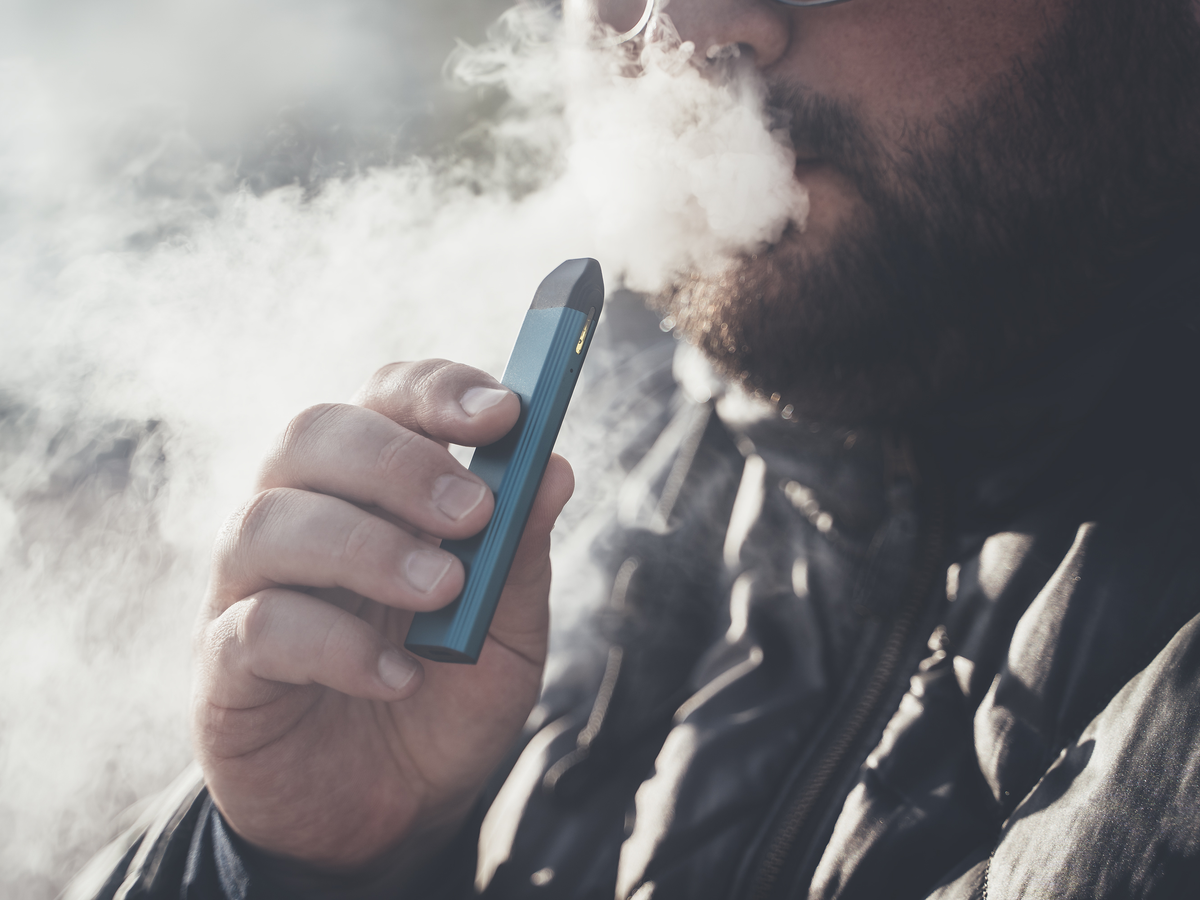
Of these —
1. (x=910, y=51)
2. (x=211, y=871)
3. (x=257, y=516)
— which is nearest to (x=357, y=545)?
(x=257, y=516)

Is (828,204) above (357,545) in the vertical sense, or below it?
above

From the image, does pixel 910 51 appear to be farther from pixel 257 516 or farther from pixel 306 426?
pixel 257 516

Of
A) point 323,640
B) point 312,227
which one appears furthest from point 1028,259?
point 312,227

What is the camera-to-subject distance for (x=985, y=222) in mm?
1347

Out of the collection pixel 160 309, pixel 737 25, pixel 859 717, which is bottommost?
pixel 859 717

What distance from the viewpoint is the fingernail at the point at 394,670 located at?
1.06 m

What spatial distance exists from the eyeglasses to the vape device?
0.64 metres

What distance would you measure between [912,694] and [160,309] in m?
2.26

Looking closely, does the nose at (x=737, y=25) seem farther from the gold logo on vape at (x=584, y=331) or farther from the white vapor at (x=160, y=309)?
the gold logo on vape at (x=584, y=331)

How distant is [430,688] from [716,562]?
0.88m

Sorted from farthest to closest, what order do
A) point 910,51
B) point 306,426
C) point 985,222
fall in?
point 985,222
point 910,51
point 306,426

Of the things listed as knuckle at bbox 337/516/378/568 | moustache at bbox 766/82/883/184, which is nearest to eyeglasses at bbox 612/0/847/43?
moustache at bbox 766/82/883/184

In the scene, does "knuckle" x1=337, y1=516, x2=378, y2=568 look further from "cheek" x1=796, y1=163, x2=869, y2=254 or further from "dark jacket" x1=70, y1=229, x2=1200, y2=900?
"cheek" x1=796, y1=163, x2=869, y2=254

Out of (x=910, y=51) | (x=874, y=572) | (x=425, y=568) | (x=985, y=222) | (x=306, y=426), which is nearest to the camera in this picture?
(x=425, y=568)
